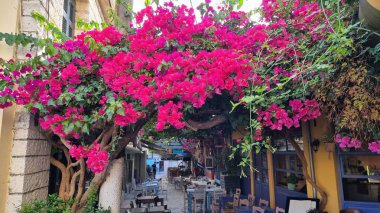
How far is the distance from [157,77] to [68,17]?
132 inches

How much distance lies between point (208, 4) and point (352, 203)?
409 cm

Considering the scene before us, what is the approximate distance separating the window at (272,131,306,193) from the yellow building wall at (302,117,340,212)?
48 cm

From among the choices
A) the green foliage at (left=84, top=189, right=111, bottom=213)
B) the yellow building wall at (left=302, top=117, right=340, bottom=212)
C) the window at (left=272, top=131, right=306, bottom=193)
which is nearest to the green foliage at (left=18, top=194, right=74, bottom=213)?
the green foliage at (left=84, top=189, right=111, bottom=213)

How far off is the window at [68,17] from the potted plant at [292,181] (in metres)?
5.64

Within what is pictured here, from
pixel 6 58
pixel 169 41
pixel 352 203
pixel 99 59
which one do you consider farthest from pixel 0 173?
pixel 352 203

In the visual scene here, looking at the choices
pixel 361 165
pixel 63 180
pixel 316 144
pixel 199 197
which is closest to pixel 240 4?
pixel 316 144

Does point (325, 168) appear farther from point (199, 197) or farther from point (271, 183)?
point (199, 197)

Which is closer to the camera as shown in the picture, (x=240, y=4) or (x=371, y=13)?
(x=371, y=13)

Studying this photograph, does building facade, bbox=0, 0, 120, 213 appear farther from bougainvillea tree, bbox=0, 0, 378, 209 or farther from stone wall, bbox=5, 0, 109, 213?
bougainvillea tree, bbox=0, 0, 378, 209

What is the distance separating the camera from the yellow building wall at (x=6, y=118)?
3.47 meters

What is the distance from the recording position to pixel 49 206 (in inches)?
148

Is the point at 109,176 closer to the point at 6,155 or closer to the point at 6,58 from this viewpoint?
the point at 6,155

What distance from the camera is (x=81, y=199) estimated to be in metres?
3.88

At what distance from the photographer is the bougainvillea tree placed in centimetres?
321
